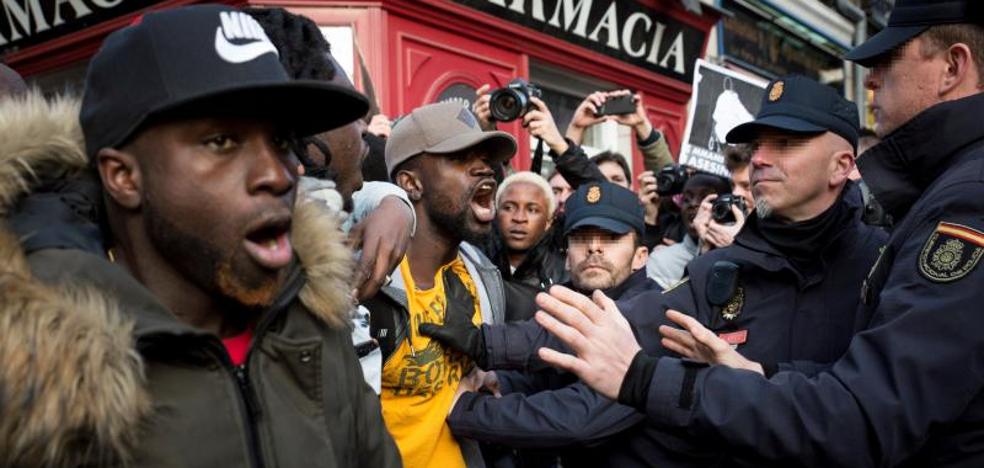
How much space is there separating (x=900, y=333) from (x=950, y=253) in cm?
20

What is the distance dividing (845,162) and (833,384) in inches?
37.9

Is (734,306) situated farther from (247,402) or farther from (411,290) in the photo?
(247,402)

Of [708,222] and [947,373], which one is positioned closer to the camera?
[947,373]

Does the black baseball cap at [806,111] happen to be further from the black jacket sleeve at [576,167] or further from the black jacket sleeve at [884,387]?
the black jacket sleeve at [576,167]

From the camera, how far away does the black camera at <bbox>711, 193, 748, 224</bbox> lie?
3.89 meters

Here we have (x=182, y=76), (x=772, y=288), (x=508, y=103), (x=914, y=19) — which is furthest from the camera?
(x=508, y=103)

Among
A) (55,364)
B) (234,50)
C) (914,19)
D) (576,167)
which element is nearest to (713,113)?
(576,167)

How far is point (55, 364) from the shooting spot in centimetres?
123

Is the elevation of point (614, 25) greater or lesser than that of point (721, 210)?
greater

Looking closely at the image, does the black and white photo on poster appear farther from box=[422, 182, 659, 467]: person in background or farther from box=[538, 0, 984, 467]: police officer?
box=[538, 0, 984, 467]: police officer

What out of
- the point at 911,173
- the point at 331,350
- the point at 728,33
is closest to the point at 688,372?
the point at 911,173

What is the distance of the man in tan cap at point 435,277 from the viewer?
266 cm

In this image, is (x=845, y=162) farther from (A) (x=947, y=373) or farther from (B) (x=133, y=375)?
(B) (x=133, y=375)

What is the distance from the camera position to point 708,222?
4.07m
